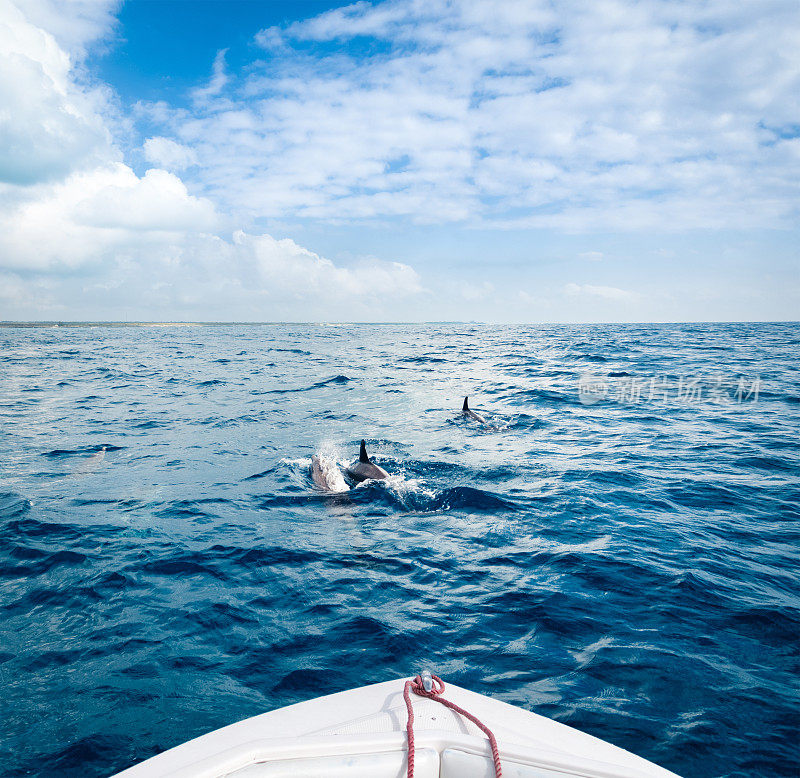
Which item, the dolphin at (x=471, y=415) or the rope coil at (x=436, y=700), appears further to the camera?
the dolphin at (x=471, y=415)

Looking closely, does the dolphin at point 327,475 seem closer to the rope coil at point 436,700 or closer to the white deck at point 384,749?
the rope coil at point 436,700

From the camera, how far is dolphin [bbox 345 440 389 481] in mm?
9906

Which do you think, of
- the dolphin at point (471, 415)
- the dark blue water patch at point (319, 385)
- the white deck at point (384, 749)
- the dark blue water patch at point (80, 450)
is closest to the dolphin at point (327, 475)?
the dark blue water patch at point (80, 450)

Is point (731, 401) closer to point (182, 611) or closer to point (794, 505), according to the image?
point (794, 505)

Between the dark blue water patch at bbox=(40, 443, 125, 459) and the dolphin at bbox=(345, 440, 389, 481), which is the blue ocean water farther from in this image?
the dolphin at bbox=(345, 440, 389, 481)

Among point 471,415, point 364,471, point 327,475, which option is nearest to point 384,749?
point 364,471

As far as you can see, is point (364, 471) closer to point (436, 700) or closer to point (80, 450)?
point (436, 700)

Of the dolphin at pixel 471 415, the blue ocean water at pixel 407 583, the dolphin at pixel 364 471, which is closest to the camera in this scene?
the blue ocean water at pixel 407 583

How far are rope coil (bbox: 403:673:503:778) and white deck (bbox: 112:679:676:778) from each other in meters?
0.04

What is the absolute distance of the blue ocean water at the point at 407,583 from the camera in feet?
13.1

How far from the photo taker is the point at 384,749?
2.63 metres

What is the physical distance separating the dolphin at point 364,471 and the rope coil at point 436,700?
664 centimetres

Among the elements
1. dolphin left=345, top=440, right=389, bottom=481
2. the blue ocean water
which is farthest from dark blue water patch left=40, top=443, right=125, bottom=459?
dolphin left=345, top=440, right=389, bottom=481

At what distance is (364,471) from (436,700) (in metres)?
6.98
